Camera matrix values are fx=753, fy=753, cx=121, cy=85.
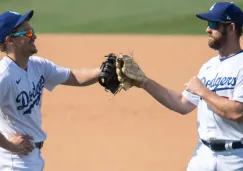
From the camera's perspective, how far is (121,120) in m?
12.2

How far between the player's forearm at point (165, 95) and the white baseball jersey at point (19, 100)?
0.94 meters

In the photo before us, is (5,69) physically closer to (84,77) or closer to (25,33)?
(25,33)

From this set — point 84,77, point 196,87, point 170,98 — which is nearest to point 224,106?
point 196,87

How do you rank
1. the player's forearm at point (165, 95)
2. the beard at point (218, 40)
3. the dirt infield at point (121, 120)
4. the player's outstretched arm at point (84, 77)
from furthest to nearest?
the dirt infield at point (121, 120) < the player's outstretched arm at point (84, 77) < the player's forearm at point (165, 95) < the beard at point (218, 40)

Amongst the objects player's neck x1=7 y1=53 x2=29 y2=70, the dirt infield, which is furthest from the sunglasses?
the dirt infield

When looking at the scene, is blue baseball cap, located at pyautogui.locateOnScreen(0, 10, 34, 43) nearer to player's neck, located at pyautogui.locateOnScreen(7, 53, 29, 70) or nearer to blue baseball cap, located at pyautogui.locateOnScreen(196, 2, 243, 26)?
player's neck, located at pyautogui.locateOnScreen(7, 53, 29, 70)

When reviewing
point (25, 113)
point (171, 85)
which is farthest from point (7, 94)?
point (171, 85)

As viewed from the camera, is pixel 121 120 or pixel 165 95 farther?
pixel 121 120

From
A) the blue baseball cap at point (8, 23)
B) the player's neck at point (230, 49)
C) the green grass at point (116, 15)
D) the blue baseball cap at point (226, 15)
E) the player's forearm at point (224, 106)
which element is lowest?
the green grass at point (116, 15)

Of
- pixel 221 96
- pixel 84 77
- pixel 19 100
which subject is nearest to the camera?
pixel 221 96

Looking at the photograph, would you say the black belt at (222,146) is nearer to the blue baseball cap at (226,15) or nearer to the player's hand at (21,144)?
the blue baseball cap at (226,15)

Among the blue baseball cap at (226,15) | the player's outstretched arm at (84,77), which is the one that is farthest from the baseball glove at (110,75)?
the blue baseball cap at (226,15)

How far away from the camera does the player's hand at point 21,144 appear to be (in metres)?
6.06

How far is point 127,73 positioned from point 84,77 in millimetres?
782
